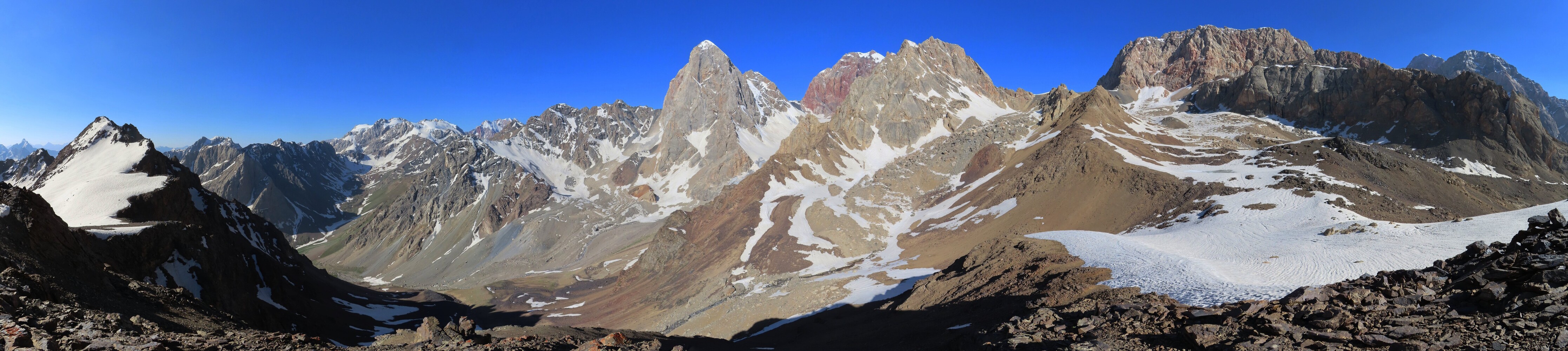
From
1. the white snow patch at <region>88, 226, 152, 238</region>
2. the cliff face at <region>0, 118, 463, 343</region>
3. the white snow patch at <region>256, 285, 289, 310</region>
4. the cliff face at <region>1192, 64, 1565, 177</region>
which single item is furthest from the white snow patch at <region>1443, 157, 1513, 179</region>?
the white snow patch at <region>88, 226, 152, 238</region>

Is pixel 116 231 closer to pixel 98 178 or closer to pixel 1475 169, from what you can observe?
pixel 98 178

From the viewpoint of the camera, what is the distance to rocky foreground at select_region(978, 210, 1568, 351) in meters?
11.2

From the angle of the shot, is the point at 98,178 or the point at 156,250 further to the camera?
the point at 98,178

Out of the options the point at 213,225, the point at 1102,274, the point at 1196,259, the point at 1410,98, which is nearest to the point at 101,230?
the point at 213,225

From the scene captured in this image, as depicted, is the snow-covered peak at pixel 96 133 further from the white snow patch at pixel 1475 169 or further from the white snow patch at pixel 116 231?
the white snow patch at pixel 1475 169

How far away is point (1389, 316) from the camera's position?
12.7 meters

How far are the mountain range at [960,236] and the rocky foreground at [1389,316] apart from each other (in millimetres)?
105

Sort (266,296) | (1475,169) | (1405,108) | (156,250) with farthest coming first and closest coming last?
1. (1405,108)
2. (1475,169)
3. (266,296)
4. (156,250)

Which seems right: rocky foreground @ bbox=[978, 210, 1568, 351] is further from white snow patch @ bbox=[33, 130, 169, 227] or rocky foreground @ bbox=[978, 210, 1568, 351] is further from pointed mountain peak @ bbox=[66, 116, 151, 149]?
pointed mountain peak @ bbox=[66, 116, 151, 149]

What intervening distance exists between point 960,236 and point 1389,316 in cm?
5968

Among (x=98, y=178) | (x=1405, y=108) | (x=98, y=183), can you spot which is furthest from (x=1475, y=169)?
(x=98, y=178)

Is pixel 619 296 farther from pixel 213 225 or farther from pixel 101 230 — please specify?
pixel 101 230

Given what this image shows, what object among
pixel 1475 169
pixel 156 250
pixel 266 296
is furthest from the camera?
pixel 1475 169

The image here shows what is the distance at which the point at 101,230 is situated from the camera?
99.8ft
